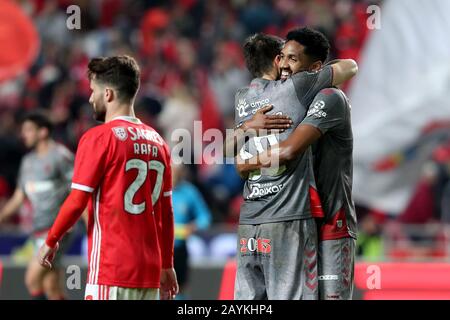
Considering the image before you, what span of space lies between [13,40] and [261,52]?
7785 millimetres

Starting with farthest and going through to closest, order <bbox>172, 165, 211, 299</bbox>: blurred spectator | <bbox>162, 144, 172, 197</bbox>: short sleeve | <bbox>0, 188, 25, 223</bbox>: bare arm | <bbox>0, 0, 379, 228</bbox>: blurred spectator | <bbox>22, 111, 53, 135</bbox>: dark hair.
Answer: <bbox>0, 0, 379, 228</bbox>: blurred spectator
<bbox>172, 165, 211, 299</bbox>: blurred spectator
<bbox>0, 188, 25, 223</bbox>: bare arm
<bbox>22, 111, 53, 135</bbox>: dark hair
<bbox>162, 144, 172, 197</bbox>: short sleeve

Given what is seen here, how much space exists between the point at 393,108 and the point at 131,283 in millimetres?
7873

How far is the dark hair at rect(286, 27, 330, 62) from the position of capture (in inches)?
218

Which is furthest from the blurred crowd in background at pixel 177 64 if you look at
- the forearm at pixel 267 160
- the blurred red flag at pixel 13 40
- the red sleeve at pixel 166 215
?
the forearm at pixel 267 160

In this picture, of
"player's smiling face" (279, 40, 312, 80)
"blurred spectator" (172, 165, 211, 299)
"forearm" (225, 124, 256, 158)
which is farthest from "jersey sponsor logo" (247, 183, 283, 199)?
"blurred spectator" (172, 165, 211, 299)

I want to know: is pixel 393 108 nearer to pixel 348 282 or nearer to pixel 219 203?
pixel 219 203

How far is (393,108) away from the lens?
1276cm

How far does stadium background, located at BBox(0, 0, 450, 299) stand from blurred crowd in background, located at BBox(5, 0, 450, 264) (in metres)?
A: 0.02

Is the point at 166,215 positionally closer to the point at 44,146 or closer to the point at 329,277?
the point at 329,277

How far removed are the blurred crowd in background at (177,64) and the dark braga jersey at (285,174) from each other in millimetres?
7601

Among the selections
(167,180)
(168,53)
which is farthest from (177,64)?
(167,180)

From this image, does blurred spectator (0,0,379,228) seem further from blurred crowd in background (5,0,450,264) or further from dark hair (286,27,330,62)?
dark hair (286,27,330,62)

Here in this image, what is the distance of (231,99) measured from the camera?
15.5 m
